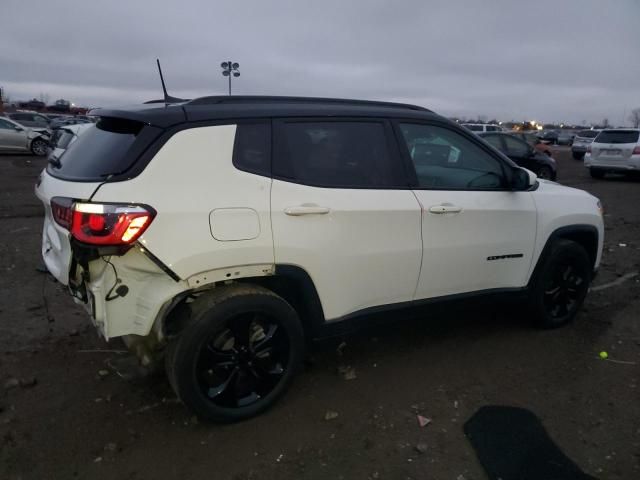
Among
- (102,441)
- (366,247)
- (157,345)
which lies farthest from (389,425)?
(102,441)

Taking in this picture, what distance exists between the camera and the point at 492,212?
365 centimetres

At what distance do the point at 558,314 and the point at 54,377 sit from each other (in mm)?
3961

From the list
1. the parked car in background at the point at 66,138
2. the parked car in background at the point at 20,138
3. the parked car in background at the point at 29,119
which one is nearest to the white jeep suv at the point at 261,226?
the parked car in background at the point at 66,138

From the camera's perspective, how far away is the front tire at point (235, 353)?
271cm

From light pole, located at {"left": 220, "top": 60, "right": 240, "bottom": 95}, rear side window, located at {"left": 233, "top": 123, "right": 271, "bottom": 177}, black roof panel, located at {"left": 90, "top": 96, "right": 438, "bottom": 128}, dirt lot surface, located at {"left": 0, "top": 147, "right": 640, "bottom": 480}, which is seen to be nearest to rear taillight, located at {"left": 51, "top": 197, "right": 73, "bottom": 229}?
black roof panel, located at {"left": 90, "top": 96, "right": 438, "bottom": 128}

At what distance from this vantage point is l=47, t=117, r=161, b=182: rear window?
2.61m

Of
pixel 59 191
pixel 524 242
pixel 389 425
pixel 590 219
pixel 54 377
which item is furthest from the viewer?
pixel 590 219

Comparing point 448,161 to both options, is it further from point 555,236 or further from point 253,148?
point 253,148

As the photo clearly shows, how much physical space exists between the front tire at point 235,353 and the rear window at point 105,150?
2.77 feet

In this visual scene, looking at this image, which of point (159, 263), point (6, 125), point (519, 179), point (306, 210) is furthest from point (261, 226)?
point (6, 125)

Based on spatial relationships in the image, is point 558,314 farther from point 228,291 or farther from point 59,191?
point 59,191

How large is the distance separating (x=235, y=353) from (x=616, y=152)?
52.3 feet

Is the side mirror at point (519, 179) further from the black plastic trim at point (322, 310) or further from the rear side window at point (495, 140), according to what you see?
the rear side window at point (495, 140)

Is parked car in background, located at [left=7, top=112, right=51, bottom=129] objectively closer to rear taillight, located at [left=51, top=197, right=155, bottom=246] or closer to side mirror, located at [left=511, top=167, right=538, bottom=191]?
rear taillight, located at [left=51, top=197, right=155, bottom=246]
